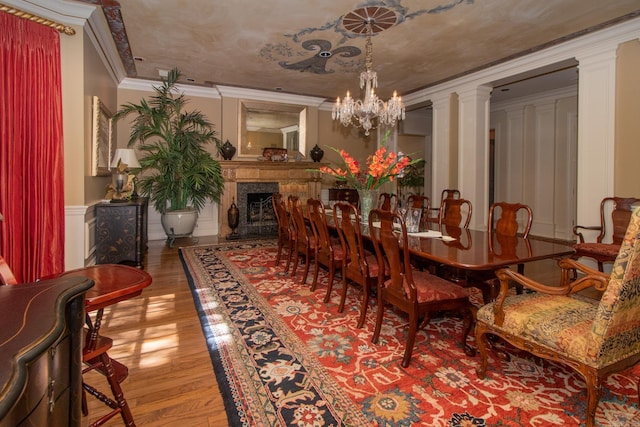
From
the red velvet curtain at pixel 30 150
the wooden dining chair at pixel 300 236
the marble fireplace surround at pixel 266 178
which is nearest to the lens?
the red velvet curtain at pixel 30 150

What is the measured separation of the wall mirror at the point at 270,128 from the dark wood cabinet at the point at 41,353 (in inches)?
232

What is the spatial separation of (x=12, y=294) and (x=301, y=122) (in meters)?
6.52

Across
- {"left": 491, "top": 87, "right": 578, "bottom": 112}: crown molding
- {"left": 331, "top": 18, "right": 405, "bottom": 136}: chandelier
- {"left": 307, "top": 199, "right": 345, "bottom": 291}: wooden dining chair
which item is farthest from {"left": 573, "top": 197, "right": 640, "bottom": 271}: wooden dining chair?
{"left": 491, "top": 87, "right": 578, "bottom": 112}: crown molding

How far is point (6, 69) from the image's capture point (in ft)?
8.95

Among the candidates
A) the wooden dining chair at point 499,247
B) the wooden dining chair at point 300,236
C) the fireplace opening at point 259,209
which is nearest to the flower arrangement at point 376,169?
the wooden dining chair at point 300,236

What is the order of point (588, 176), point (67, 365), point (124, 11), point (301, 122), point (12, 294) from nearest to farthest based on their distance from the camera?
point (67, 365)
point (12, 294)
point (124, 11)
point (588, 176)
point (301, 122)

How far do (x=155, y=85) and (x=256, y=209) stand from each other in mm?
2766

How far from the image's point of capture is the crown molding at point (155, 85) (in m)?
Result: 5.73

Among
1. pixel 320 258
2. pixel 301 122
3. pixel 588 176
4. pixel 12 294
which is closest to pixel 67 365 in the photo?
pixel 12 294

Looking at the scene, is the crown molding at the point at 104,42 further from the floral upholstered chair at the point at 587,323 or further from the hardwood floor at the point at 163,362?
the floral upholstered chair at the point at 587,323

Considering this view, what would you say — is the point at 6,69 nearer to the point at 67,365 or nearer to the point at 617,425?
the point at 67,365

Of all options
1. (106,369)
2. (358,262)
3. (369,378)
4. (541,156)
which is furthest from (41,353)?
(541,156)

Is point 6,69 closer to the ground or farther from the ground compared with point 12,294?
farther from the ground

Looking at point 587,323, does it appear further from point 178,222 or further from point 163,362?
point 178,222
